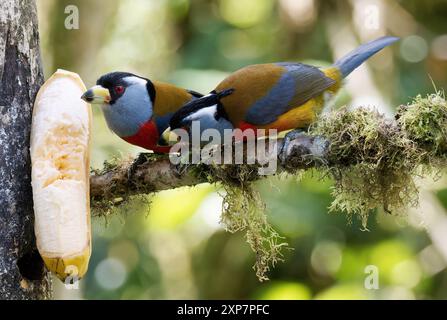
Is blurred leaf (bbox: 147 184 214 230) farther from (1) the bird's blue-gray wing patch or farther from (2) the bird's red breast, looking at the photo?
(1) the bird's blue-gray wing patch

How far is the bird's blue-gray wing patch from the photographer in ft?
11.4

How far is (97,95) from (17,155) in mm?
564

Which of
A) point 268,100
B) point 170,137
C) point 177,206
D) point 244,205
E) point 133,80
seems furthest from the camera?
point 177,206

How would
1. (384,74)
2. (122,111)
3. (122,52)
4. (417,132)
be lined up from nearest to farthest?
(417,132) → (122,111) → (384,74) → (122,52)

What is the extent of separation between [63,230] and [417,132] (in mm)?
1348

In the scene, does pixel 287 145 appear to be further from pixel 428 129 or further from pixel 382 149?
pixel 428 129

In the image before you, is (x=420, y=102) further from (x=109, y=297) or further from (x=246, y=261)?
(x=109, y=297)

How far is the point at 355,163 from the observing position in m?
2.77

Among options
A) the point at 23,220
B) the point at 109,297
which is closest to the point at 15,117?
the point at 23,220

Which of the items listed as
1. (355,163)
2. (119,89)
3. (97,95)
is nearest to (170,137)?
(97,95)

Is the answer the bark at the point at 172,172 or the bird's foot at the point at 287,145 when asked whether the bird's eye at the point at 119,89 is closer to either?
the bark at the point at 172,172

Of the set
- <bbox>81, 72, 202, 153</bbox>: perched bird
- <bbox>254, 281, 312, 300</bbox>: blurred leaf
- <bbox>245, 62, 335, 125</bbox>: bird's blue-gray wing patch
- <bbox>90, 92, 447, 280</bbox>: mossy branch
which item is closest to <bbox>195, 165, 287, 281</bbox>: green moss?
<bbox>90, 92, 447, 280</bbox>: mossy branch

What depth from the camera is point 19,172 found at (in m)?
2.84
